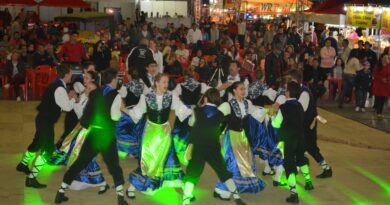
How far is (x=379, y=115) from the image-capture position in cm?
1647

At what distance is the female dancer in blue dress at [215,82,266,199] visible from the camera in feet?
28.7

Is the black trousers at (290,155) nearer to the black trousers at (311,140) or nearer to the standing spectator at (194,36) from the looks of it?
the black trousers at (311,140)

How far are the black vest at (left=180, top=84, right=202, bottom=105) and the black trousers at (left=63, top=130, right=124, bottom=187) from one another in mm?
2563

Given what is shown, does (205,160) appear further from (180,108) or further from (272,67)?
(272,67)

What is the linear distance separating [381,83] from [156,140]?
9049mm

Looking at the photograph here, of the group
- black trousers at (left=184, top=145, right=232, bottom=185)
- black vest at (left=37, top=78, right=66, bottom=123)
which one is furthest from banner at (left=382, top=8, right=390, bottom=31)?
black vest at (left=37, top=78, right=66, bottom=123)

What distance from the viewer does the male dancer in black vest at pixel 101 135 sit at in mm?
8250

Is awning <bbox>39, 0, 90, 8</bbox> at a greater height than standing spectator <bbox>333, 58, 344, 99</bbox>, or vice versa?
awning <bbox>39, 0, 90, 8</bbox>

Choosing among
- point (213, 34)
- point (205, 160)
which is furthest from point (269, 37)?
point (205, 160)

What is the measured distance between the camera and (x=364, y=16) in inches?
755

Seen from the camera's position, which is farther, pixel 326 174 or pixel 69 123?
pixel 326 174

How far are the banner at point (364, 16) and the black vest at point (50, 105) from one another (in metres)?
11.7

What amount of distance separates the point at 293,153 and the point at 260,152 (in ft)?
3.92

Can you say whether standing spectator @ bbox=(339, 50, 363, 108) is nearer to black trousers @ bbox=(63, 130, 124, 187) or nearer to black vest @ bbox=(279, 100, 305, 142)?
black vest @ bbox=(279, 100, 305, 142)
